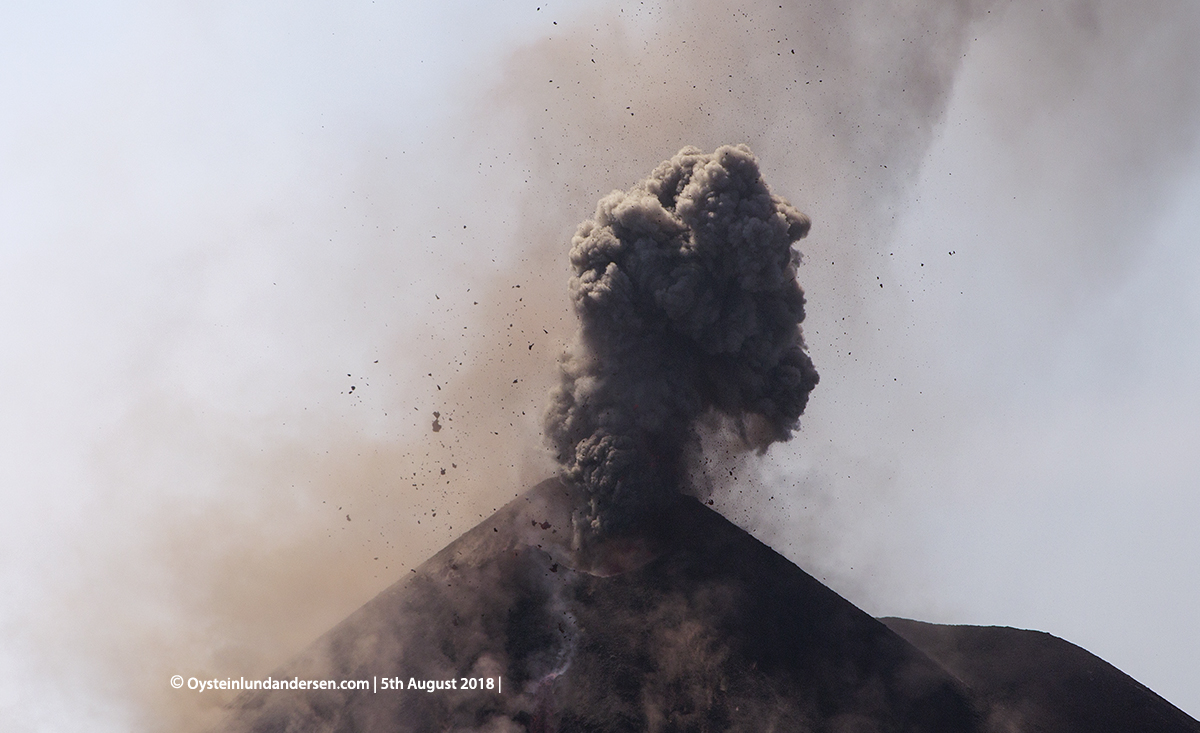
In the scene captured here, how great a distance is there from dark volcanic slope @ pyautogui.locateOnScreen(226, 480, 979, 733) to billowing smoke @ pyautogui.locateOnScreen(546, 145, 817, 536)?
3.16 meters

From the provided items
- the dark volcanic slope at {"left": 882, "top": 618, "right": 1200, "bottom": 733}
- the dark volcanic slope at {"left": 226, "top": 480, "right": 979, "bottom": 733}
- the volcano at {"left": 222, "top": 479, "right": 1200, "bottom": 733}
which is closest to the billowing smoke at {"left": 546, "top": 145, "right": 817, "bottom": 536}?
the volcano at {"left": 222, "top": 479, "right": 1200, "bottom": 733}

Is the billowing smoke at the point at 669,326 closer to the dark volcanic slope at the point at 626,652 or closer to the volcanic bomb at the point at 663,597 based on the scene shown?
the volcanic bomb at the point at 663,597

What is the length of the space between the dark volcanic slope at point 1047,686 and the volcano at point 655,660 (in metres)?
0.08

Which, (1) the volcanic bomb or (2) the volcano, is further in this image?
(1) the volcanic bomb

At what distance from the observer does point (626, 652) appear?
3625 centimetres

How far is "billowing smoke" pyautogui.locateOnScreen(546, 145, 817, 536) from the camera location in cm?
3781

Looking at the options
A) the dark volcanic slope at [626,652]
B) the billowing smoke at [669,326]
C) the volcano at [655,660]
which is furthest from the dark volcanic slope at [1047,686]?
the billowing smoke at [669,326]

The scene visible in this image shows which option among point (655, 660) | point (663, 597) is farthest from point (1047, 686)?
point (655, 660)

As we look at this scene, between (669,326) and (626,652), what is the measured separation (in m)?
13.2

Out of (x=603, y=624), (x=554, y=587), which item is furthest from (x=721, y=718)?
(x=554, y=587)

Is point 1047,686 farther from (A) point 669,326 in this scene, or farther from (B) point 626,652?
(A) point 669,326

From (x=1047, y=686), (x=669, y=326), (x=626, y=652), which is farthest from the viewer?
(x=669, y=326)

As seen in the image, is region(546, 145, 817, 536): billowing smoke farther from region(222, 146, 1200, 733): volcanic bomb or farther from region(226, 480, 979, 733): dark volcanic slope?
region(226, 480, 979, 733): dark volcanic slope

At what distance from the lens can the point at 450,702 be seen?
35.3 meters
